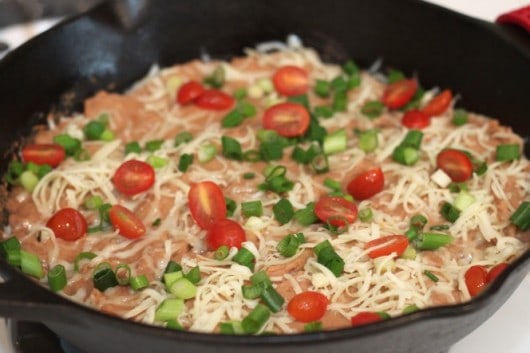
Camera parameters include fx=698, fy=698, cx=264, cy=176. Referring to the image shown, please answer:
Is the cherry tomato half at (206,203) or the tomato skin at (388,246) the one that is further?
the cherry tomato half at (206,203)

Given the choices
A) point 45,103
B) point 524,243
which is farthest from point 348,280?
point 45,103

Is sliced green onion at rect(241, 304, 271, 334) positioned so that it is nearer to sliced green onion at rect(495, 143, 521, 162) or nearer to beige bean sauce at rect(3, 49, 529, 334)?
beige bean sauce at rect(3, 49, 529, 334)

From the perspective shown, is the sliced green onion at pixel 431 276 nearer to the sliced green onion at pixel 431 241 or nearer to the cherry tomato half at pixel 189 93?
the sliced green onion at pixel 431 241

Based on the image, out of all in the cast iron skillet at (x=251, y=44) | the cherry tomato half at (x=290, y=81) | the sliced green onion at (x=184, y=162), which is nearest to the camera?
the sliced green onion at (x=184, y=162)

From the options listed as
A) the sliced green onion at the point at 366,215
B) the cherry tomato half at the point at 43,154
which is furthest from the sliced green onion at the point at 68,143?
the sliced green onion at the point at 366,215

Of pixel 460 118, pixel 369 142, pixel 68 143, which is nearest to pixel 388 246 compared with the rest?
pixel 369 142

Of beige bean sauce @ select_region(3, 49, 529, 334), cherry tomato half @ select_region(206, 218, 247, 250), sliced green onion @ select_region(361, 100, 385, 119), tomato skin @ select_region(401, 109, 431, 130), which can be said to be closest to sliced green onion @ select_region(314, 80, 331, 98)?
beige bean sauce @ select_region(3, 49, 529, 334)

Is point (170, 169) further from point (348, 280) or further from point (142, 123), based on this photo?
point (348, 280)
